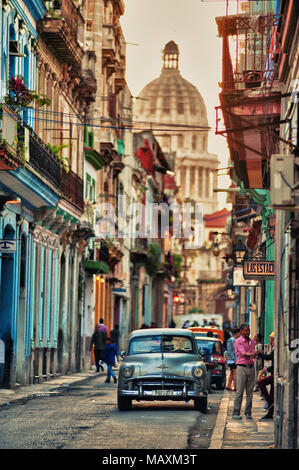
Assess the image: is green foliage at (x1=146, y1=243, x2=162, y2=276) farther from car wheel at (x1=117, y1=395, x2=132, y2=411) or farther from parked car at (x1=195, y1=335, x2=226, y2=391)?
car wheel at (x1=117, y1=395, x2=132, y2=411)

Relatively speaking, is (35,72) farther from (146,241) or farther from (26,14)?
(146,241)

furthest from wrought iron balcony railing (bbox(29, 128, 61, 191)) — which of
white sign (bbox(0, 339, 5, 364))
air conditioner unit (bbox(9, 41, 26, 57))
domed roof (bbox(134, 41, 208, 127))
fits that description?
domed roof (bbox(134, 41, 208, 127))

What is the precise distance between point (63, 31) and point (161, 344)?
12566 mm

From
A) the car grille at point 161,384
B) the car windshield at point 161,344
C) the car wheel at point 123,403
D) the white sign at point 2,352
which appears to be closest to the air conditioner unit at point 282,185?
the car grille at point 161,384

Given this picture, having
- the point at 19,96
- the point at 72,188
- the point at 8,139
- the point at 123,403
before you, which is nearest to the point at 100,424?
the point at 123,403

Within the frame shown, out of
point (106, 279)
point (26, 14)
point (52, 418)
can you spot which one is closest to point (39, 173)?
point (26, 14)

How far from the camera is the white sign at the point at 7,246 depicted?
25.4m

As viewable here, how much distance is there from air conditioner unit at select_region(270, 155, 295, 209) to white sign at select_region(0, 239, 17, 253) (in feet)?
46.0

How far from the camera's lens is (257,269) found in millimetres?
23406

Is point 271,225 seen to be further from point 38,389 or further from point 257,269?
point 38,389

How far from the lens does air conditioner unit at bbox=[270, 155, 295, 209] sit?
39.1 feet

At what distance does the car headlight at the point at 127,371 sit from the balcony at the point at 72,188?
12.6 metres

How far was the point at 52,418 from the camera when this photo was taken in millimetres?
19188

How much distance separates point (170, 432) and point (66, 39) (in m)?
18.1
